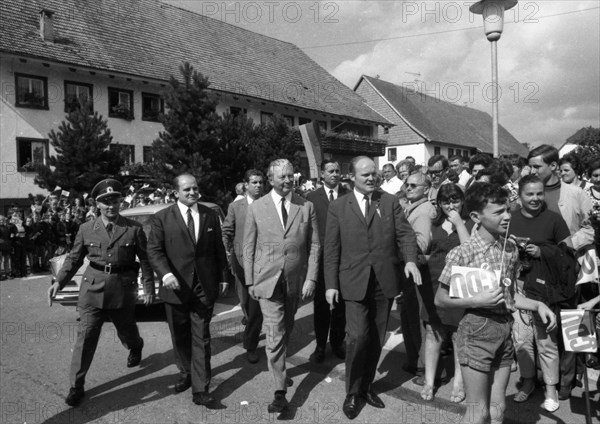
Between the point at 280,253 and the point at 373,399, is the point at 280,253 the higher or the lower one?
the higher one

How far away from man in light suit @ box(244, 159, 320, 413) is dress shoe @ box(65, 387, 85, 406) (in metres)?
1.86

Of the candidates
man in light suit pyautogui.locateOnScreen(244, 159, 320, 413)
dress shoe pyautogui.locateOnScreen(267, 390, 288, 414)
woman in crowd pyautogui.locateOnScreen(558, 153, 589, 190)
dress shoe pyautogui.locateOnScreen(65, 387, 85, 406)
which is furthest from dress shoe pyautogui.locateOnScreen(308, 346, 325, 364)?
woman in crowd pyautogui.locateOnScreen(558, 153, 589, 190)

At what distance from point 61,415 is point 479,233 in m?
3.87

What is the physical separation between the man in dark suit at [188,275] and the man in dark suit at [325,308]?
1297 millimetres

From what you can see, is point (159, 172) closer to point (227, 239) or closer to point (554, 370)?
point (227, 239)

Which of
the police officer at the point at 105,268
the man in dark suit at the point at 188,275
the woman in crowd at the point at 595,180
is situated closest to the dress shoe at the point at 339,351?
the man in dark suit at the point at 188,275

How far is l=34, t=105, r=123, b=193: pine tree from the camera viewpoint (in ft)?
Answer: 58.9

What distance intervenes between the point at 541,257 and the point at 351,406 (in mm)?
1995

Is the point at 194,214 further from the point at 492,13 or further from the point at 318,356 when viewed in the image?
the point at 492,13

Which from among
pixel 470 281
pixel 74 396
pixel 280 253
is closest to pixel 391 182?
pixel 280 253

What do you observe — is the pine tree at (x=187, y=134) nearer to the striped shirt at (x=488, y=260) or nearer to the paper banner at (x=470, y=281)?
the striped shirt at (x=488, y=260)

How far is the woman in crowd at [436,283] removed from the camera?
4.46 m

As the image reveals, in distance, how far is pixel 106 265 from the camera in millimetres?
5062

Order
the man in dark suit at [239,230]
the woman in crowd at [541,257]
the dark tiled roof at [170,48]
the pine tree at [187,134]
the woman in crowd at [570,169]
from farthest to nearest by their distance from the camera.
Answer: the dark tiled roof at [170,48] < the pine tree at [187,134] < the man in dark suit at [239,230] < the woman in crowd at [570,169] < the woman in crowd at [541,257]
